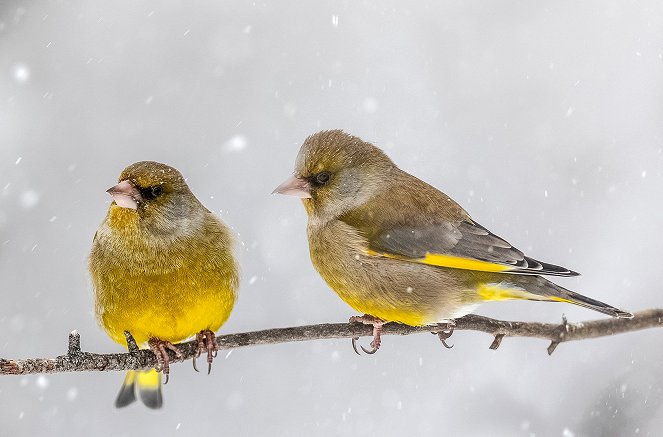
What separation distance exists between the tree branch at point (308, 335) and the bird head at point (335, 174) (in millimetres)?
521

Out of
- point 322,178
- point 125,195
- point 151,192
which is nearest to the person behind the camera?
point 125,195

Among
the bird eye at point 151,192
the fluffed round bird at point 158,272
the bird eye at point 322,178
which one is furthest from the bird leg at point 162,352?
the bird eye at point 322,178

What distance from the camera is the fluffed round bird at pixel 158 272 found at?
3.24 meters

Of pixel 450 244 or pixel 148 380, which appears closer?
pixel 450 244

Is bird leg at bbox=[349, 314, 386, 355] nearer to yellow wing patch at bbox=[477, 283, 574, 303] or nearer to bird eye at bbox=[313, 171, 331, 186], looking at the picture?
yellow wing patch at bbox=[477, 283, 574, 303]

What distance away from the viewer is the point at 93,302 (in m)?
3.46

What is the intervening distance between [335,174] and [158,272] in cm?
82

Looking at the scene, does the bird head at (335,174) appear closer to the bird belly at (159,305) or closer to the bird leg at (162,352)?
the bird belly at (159,305)

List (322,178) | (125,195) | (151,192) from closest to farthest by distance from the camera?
(125,195)
(151,192)
(322,178)

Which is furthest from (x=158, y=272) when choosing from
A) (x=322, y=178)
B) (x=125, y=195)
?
(x=322, y=178)

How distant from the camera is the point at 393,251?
3545mm

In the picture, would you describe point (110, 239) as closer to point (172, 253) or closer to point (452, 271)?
point (172, 253)

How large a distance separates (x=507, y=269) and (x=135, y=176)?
60.4 inches

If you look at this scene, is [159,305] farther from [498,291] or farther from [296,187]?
[498,291]
